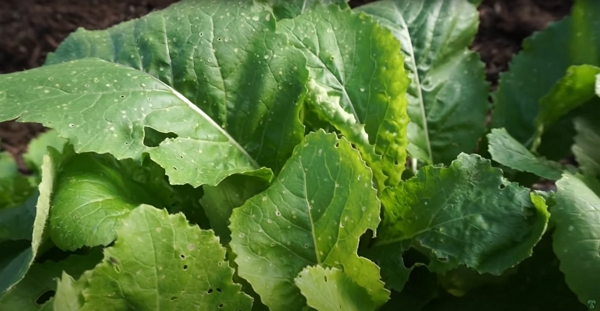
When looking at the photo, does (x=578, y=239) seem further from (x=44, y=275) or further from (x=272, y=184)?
(x=44, y=275)

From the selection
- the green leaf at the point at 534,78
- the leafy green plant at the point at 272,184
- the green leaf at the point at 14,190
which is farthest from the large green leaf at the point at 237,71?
the green leaf at the point at 534,78

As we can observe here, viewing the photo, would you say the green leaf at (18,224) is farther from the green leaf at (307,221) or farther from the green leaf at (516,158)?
the green leaf at (516,158)

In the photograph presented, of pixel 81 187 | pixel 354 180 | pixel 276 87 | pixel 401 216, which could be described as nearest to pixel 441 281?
pixel 401 216

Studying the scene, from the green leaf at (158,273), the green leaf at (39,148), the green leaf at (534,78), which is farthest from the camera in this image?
the green leaf at (39,148)

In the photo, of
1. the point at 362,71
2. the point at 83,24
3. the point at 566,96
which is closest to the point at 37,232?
the point at 362,71

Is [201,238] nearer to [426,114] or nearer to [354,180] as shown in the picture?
[354,180]
